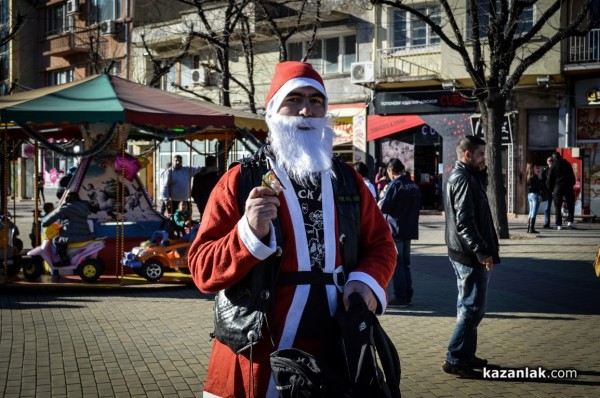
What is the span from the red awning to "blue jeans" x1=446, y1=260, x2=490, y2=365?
70.9 ft

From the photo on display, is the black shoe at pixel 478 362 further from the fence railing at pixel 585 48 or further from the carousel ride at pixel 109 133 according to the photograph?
the fence railing at pixel 585 48

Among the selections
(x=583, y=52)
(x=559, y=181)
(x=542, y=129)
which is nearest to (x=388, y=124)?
(x=542, y=129)

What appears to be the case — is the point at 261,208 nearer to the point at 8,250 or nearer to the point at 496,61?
the point at 8,250

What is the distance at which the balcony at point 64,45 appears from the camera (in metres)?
39.4

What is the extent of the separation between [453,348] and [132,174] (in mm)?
8782

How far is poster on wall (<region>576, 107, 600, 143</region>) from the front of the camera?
2427cm

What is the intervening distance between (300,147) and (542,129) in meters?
23.9

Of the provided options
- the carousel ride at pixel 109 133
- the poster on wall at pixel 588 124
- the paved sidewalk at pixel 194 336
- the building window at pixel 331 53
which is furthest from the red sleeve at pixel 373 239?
the building window at pixel 331 53

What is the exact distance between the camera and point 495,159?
17375mm

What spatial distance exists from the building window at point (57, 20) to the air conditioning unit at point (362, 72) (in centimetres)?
2116

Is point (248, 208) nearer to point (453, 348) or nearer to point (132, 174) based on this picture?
point (453, 348)

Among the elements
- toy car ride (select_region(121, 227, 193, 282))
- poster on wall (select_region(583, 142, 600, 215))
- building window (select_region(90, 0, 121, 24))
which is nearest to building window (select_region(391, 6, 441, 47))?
poster on wall (select_region(583, 142, 600, 215))

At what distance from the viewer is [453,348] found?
20.3 ft

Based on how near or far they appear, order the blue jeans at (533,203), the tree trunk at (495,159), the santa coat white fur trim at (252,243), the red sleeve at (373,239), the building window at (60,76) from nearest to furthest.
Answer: the santa coat white fur trim at (252,243)
the red sleeve at (373,239)
the tree trunk at (495,159)
the blue jeans at (533,203)
the building window at (60,76)
